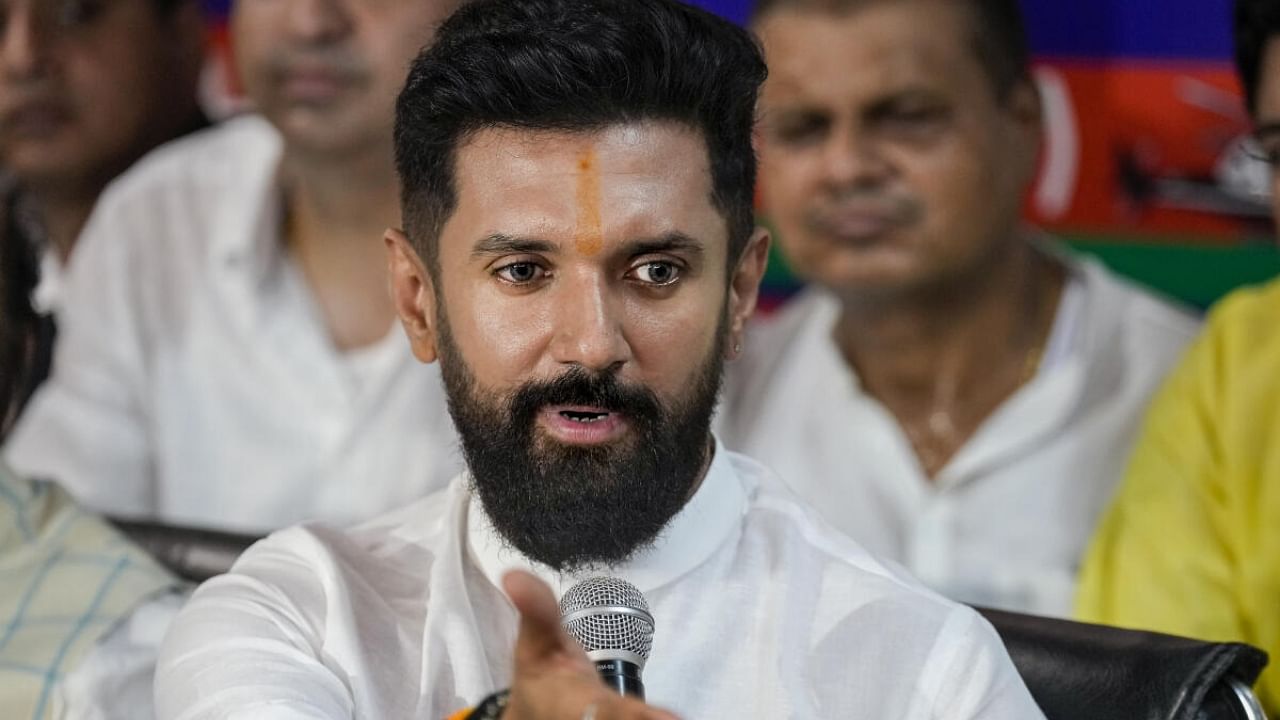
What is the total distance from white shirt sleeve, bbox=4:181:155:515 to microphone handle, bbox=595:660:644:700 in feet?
5.24

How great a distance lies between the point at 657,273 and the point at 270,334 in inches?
55.1

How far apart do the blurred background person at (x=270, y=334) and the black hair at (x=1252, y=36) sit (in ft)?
3.46

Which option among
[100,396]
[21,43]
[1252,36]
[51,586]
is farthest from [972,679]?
[21,43]

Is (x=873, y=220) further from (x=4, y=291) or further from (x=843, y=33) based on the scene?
(x=4, y=291)

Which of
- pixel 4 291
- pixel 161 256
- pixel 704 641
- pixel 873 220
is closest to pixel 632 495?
pixel 704 641

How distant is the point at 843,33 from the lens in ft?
8.32

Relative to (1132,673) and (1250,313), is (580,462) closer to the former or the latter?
(1132,673)

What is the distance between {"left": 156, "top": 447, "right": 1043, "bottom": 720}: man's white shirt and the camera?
152 centimetres

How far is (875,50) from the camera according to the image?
2525 mm

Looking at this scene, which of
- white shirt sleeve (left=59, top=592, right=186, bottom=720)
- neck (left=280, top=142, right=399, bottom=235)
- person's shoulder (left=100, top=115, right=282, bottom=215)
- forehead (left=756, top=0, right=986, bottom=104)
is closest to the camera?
white shirt sleeve (left=59, top=592, right=186, bottom=720)

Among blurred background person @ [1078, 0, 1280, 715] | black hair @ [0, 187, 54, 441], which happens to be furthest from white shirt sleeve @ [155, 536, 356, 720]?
blurred background person @ [1078, 0, 1280, 715]

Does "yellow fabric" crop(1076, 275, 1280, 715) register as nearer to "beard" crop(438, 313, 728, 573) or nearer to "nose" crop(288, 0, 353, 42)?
"beard" crop(438, 313, 728, 573)

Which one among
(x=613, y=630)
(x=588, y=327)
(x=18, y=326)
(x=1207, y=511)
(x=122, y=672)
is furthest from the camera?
(x=1207, y=511)

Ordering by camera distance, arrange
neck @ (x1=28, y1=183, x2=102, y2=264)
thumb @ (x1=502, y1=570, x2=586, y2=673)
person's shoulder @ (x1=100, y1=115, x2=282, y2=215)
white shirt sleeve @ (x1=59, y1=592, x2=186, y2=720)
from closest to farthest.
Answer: thumb @ (x1=502, y1=570, x2=586, y2=673), white shirt sleeve @ (x1=59, y1=592, x2=186, y2=720), person's shoulder @ (x1=100, y1=115, x2=282, y2=215), neck @ (x1=28, y1=183, x2=102, y2=264)
